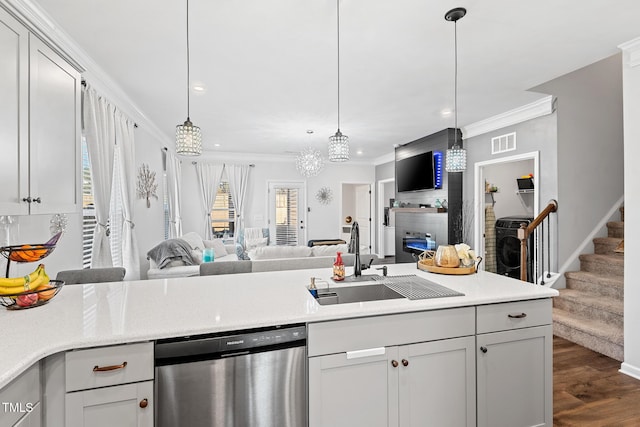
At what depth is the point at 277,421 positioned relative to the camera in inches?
54.2

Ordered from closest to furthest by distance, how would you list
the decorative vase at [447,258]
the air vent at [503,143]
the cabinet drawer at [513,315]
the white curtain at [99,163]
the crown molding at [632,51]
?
the cabinet drawer at [513,315] < the decorative vase at [447,258] < the crown molding at [632,51] < the white curtain at [99,163] < the air vent at [503,143]

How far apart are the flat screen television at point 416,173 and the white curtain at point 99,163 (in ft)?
15.5

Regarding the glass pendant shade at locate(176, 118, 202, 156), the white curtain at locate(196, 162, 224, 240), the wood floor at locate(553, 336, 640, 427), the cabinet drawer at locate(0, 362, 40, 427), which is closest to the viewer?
the cabinet drawer at locate(0, 362, 40, 427)

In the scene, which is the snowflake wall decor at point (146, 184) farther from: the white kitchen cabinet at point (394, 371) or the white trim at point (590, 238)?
the white trim at point (590, 238)

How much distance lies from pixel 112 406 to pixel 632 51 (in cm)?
408

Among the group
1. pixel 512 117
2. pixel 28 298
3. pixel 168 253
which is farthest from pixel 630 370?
pixel 168 253

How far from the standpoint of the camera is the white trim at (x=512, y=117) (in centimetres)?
381

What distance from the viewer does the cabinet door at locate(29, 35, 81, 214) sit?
152 centimetres

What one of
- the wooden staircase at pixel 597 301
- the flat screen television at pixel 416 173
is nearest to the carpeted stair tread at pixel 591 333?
the wooden staircase at pixel 597 301

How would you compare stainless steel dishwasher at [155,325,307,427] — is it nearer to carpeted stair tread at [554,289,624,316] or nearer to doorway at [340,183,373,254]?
carpeted stair tread at [554,289,624,316]

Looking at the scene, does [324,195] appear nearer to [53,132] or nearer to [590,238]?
[590,238]

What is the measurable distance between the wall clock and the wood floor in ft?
18.5

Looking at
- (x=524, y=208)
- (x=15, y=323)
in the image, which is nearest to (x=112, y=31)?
(x=15, y=323)

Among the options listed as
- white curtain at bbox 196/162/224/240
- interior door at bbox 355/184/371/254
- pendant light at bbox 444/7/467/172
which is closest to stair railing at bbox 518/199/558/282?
pendant light at bbox 444/7/467/172
